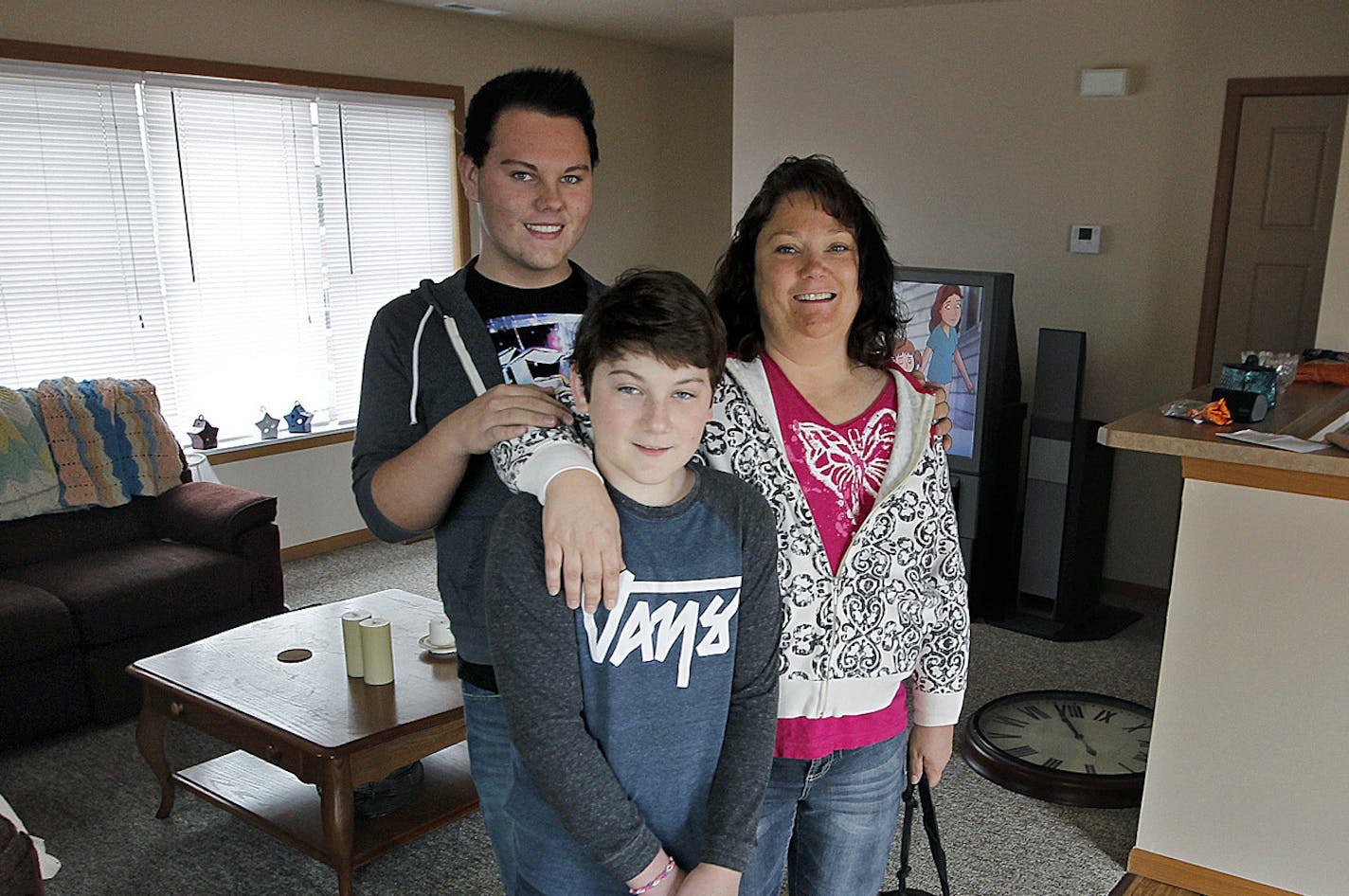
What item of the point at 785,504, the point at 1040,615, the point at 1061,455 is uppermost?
the point at 785,504

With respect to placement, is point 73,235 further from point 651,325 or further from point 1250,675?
point 1250,675

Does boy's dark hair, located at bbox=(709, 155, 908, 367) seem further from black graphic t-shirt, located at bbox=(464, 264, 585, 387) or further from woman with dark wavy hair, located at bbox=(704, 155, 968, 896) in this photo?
black graphic t-shirt, located at bbox=(464, 264, 585, 387)

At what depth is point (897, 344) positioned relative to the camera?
1.63 meters

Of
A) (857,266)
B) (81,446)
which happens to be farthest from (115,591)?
(857,266)

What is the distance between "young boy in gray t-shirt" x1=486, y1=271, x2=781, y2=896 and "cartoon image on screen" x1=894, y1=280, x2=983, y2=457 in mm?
3174

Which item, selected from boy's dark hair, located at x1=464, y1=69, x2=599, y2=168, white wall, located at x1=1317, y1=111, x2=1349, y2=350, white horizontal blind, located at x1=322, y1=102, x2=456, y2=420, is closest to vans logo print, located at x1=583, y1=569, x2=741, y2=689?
boy's dark hair, located at x1=464, y1=69, x2=599, y2=168

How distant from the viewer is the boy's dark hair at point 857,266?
4.90 ft

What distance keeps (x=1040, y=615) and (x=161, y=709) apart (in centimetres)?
324

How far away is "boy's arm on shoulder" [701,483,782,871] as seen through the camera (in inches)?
49.7

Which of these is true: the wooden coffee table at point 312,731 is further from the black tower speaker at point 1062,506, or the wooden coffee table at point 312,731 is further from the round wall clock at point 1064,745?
the black tower speaker at point 1062,506

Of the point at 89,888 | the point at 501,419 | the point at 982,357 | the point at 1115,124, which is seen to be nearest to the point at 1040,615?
the point at 982,357

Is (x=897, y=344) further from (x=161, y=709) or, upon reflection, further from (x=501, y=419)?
(x=161, y=709)

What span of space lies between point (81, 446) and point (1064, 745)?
11.4 feet

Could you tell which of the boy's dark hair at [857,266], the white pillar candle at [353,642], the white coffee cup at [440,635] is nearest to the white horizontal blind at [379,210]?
the white coffee cup at [440,635]
